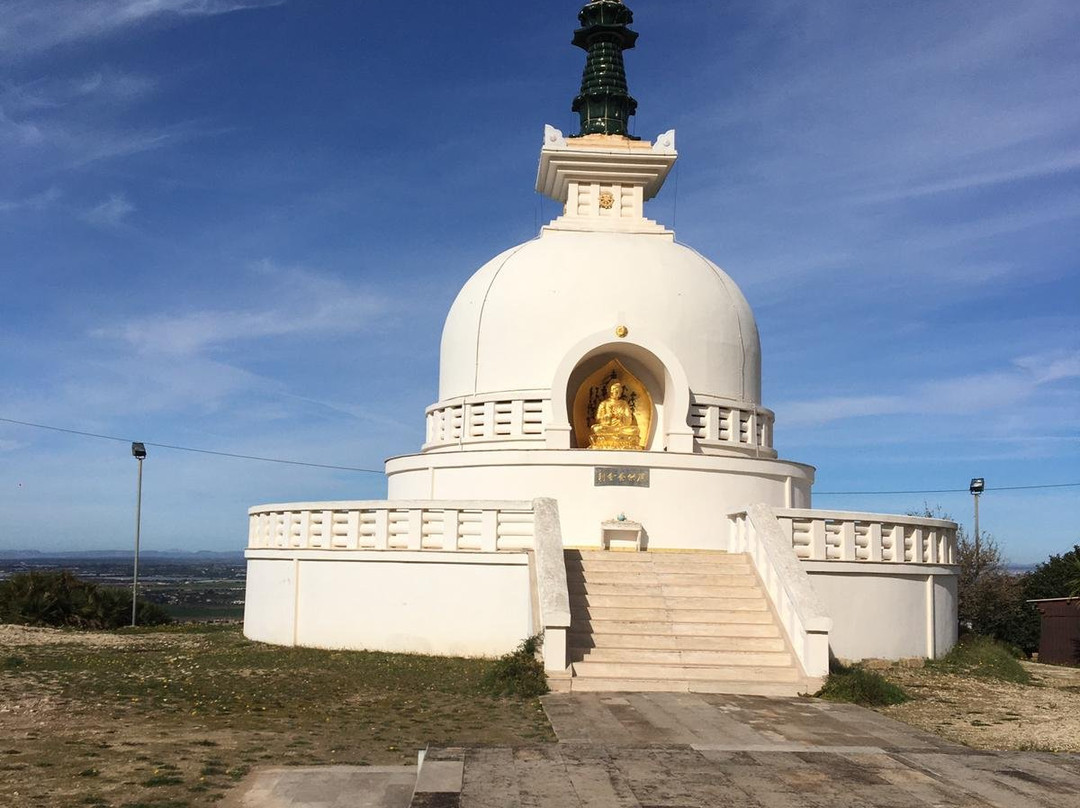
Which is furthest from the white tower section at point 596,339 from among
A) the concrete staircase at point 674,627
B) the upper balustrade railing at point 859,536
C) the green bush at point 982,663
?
the green bush at point 982,663

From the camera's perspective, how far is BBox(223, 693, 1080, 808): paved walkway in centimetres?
721

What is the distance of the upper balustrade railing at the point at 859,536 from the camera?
16312mm

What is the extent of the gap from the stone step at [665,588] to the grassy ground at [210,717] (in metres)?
1.80

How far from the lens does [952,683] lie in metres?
14.9

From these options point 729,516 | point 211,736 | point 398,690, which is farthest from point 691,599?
point 211,736

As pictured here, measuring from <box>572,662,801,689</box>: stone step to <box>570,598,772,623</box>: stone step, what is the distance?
126 cm

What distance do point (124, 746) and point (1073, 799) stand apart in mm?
7804

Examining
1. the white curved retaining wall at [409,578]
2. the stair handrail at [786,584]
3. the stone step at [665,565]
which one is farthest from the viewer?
the white curved retaining wall at [409,578]

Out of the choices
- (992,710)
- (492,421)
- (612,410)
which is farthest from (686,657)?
(492,421)

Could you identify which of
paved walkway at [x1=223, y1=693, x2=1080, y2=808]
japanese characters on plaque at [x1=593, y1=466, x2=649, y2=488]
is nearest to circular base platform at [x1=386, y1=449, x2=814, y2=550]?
japanese characters on plaque at [x1=593, y1=466, x2=649, y2=488]

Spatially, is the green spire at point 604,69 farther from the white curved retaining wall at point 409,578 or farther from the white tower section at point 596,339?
the white curved retaining wall at point 409,578

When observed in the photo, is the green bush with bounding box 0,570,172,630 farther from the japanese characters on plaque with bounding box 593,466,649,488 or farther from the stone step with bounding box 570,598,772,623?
the stone step with bounding box 570,598,772,623

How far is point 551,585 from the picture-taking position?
14.1m

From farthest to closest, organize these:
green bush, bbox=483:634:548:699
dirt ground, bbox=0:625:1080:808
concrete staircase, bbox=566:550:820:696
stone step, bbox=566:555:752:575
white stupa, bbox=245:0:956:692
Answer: stone step, bbox=566:555:752:575 → white stupa, bbox=245:0:956:692 → concrete staircase, bbox=566:550:820:696 → green bush, bbox=483:634:548:699 → dirt ground, bbox=0:625:1080:808
